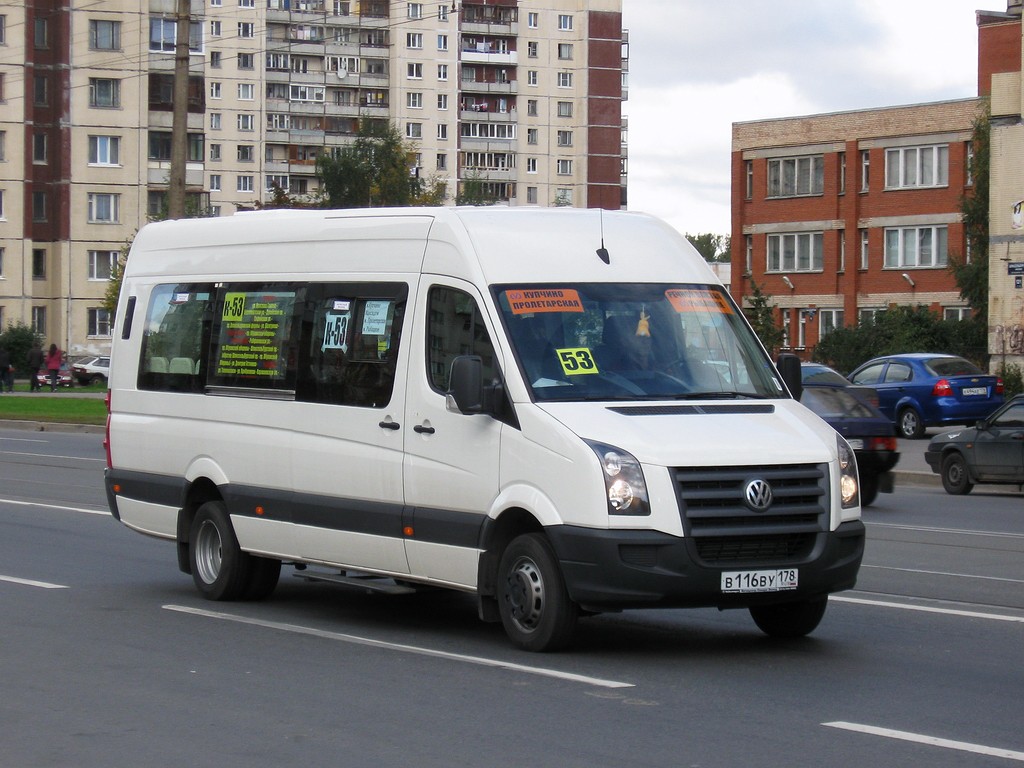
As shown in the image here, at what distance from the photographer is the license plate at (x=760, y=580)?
28.2 feet

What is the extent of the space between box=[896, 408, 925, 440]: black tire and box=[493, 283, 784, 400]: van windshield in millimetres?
25584

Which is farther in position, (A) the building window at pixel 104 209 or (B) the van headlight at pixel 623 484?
(A) the building window at pixel 104 209

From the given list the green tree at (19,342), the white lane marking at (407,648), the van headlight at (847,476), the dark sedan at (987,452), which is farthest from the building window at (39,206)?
the van headlight at (847,476)

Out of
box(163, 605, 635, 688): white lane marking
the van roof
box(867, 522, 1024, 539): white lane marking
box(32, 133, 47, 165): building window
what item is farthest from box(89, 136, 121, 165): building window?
box(163, 605, 635, 688): white lane marking

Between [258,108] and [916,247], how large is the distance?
68.5 metres

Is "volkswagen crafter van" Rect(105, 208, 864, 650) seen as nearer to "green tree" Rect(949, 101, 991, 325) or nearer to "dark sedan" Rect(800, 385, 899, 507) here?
"dark sedan" Rect(800, 385, 899, 507)

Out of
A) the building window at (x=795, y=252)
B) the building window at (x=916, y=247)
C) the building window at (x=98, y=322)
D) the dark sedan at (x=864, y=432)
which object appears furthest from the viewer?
the building window at (x=98, y=322)

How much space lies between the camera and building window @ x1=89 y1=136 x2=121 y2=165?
8812 cm

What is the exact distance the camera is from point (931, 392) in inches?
1350

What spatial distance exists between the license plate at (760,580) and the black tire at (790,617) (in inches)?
28.0

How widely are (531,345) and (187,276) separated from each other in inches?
152

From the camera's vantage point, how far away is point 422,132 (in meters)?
131

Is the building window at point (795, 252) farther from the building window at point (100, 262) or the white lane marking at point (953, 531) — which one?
the white lane marking at point (953, 531)

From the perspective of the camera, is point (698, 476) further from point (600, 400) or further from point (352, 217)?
point (352, 217)
